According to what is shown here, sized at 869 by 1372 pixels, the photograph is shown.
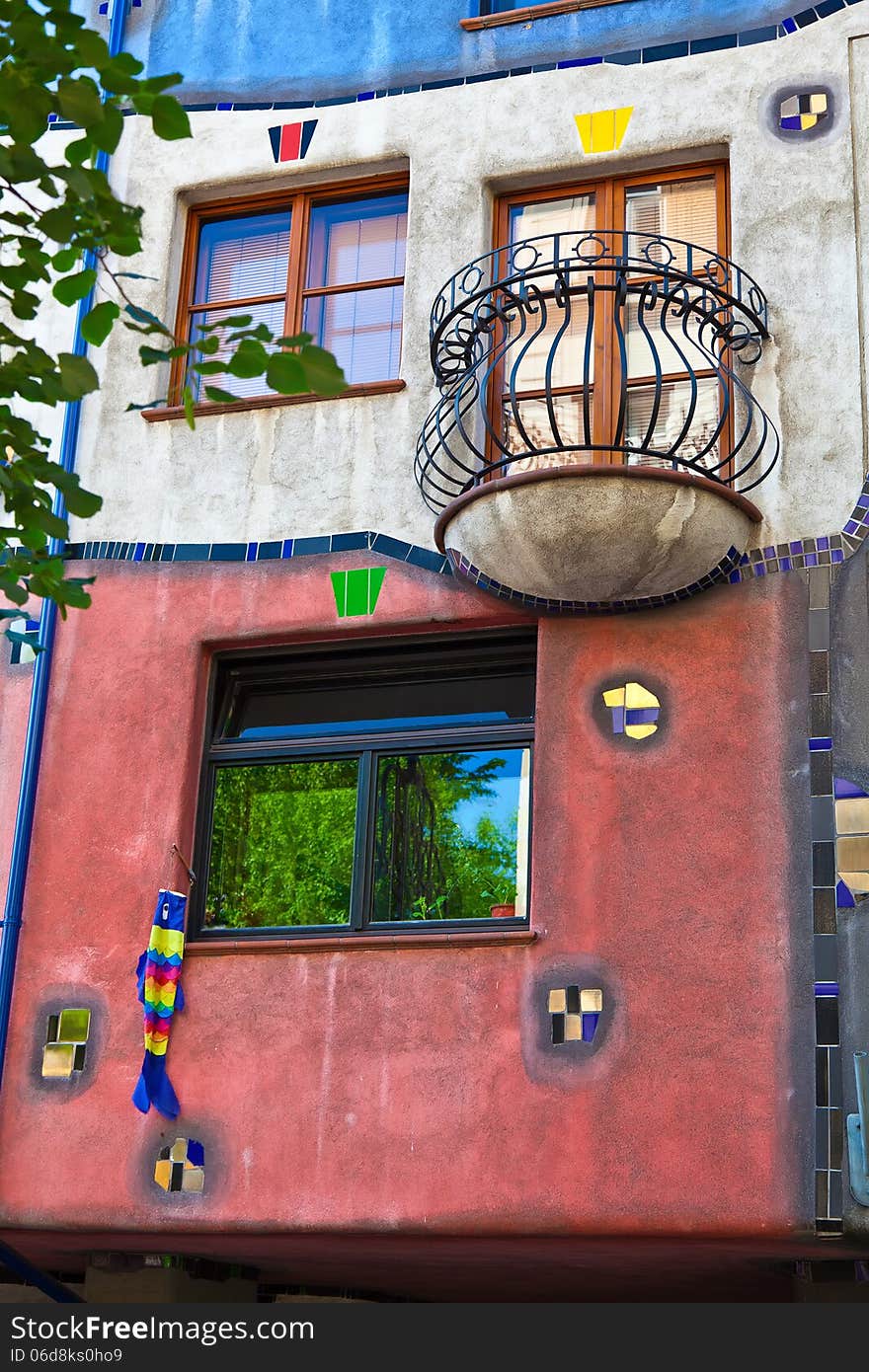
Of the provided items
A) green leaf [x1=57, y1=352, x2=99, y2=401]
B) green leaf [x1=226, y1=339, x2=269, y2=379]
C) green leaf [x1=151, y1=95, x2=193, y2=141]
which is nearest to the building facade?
green leaf [x1=57, y1=352, x2=99, y2=401]

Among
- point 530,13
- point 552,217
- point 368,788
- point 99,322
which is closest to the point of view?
point 99,322

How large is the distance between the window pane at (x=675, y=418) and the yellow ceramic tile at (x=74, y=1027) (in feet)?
13.4

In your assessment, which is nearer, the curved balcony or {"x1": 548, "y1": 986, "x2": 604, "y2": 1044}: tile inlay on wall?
{"x1": 548, "y1": 986, "x2": 604, "y2": 1044}: tile inlay on wall

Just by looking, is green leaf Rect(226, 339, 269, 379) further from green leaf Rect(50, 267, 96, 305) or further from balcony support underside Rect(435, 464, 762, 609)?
balcony support underside Rect(435, 464, 762, 609)

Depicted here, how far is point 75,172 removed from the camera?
20.0ft

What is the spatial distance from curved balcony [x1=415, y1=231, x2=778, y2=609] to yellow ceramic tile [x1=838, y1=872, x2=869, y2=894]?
1.66m

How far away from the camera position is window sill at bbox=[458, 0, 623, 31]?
1131 centimetres

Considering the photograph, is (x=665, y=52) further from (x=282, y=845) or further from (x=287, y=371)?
(x=287, y=371)

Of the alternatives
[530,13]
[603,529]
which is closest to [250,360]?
[603,529]

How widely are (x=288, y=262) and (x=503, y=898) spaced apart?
4169 millimetres

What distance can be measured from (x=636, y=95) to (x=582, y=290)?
1991 mm

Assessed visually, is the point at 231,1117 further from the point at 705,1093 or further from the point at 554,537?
the point at 554,537

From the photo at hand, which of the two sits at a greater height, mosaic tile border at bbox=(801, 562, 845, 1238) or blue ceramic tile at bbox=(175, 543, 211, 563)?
blue ceramic tile at bbox=(175, 543, 211, 563)

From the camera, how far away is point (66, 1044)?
32.8 feet
